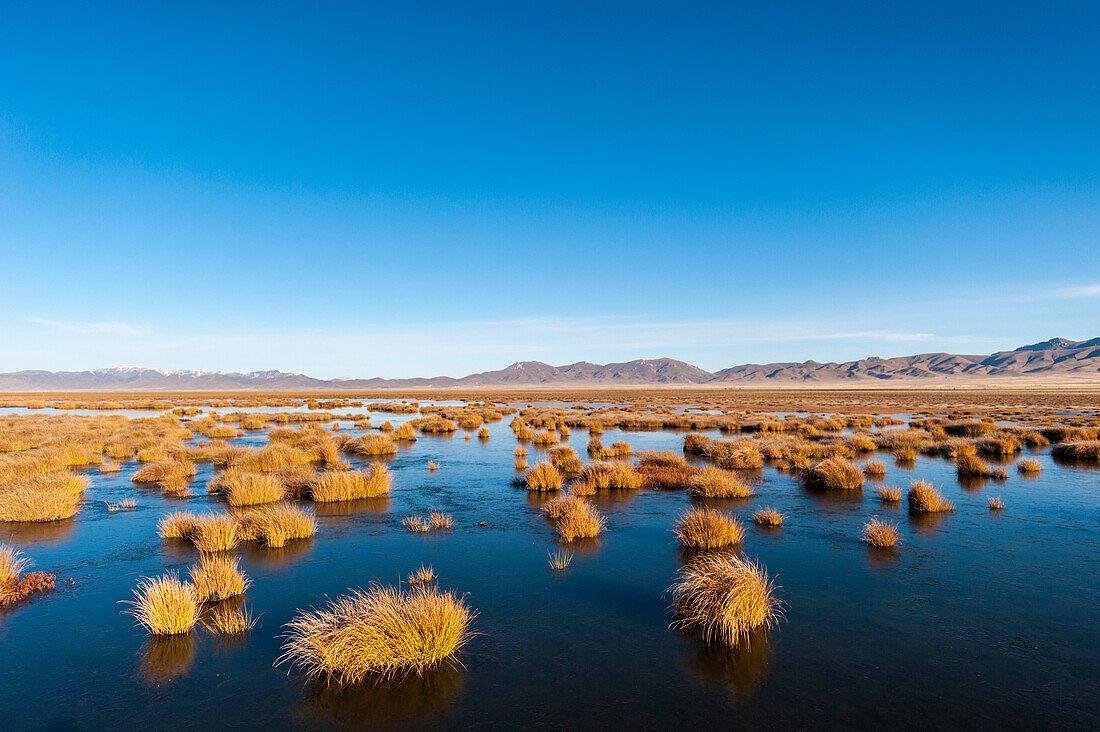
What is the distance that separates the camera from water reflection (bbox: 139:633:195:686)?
6.63 meters

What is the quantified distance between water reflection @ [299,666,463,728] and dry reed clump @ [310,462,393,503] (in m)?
10.2

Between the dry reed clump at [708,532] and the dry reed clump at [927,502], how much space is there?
229 inches

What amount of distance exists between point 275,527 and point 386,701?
23.2 ft

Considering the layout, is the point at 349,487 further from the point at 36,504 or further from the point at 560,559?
the point at 560,559

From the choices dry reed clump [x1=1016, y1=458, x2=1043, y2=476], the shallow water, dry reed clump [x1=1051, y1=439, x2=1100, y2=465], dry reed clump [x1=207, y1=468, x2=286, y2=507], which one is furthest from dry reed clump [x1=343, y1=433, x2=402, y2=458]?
dry reed clump [x1=1051, y1=439, x2=1100, y2=465]

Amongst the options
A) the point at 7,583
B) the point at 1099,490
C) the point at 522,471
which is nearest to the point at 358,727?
the point at 7,583

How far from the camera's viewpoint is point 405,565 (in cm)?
1046

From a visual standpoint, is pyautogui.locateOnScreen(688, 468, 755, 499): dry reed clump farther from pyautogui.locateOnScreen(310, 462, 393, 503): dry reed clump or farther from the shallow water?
pyautogui.locateOnScreen(310, 462, 393, 503): dry reed clump

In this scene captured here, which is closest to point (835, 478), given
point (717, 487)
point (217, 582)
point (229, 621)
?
point (717, 487)

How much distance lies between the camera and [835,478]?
677 inches

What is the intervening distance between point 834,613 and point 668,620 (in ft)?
8.17

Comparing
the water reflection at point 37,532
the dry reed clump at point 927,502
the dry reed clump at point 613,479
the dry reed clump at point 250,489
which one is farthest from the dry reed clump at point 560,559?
the water reflection at point 37,532

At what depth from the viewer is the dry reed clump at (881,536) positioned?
11.2 m

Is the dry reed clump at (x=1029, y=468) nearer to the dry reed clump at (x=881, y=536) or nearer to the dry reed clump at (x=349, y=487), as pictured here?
the dry reed clump at (x=881, y=536)
